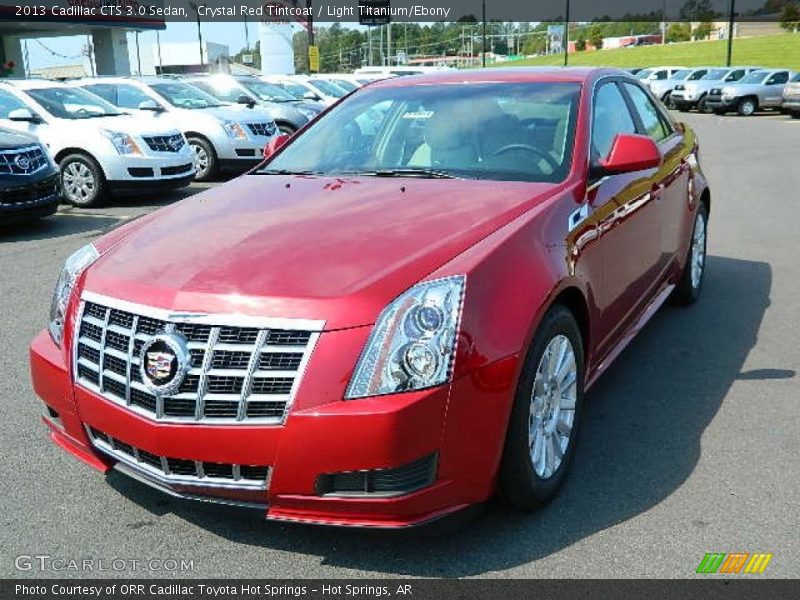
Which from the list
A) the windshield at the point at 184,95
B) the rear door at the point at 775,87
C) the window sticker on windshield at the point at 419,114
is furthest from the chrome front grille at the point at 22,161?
the rear door at the point at 775,87

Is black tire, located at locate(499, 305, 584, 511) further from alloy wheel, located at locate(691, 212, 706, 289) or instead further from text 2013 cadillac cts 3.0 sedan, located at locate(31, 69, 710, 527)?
alloy wheel, located at locate(691, 212, 706, 289)

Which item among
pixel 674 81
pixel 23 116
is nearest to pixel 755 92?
pixel 674 81

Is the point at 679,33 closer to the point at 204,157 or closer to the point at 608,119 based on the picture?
the point at 204,157

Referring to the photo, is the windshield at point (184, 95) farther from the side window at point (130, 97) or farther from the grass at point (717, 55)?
the grass at point (717, 55)

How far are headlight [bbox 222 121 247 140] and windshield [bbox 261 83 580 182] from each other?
359 inches

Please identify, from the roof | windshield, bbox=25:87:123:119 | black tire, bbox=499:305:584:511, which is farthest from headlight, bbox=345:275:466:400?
windshield, bbox=25:87:123:119

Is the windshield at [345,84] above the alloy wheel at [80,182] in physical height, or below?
above

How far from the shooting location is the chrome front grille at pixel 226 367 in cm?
253

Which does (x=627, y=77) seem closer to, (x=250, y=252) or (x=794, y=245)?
(x=250, y=252)

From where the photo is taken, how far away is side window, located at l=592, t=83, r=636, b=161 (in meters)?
4.01

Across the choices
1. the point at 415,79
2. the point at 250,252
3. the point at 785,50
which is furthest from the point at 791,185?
the point at 785,50

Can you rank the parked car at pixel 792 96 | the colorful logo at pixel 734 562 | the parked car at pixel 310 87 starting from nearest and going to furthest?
the colorful logo at pixel 734 562, the parked car at pixel 310 87, the parked car at pixel 792 96

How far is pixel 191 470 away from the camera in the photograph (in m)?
2.68

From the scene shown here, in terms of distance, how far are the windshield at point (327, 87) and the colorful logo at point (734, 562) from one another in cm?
1997
